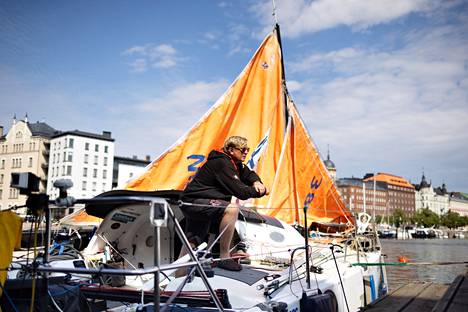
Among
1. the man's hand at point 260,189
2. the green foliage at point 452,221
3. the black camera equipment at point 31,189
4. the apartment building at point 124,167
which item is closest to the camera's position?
the black camera equipment at point 31,189

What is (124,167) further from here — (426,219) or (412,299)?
(426,219)

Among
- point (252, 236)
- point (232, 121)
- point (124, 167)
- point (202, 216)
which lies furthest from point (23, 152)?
point (202, 216)

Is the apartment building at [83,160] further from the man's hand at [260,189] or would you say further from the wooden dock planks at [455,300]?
the wooden dock planks at [455,300]

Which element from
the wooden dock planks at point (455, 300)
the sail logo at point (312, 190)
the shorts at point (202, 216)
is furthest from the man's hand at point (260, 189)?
the sail logo at point (312, 190)

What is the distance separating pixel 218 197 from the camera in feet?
14.8

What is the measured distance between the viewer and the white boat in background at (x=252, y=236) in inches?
150

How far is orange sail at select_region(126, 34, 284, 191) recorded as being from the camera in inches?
397

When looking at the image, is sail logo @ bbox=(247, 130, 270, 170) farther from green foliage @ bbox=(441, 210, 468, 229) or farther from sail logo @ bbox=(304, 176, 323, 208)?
green foliage @ bbox=(441, 210, 468, 229)

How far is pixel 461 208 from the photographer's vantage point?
195375mm

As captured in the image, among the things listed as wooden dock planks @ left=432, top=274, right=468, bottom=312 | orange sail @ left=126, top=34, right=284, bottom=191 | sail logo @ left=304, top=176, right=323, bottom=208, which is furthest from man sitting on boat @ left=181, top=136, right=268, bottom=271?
sail logo @ left=304, top=176, right=323, bottom=208

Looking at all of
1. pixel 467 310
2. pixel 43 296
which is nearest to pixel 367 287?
pixel 467 310

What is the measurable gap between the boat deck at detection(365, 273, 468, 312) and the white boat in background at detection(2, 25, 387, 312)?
19.6 inches

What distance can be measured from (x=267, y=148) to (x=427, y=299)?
6770 mm

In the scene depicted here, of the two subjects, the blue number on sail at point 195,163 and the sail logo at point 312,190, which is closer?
the blue number on sail at point 195,163
